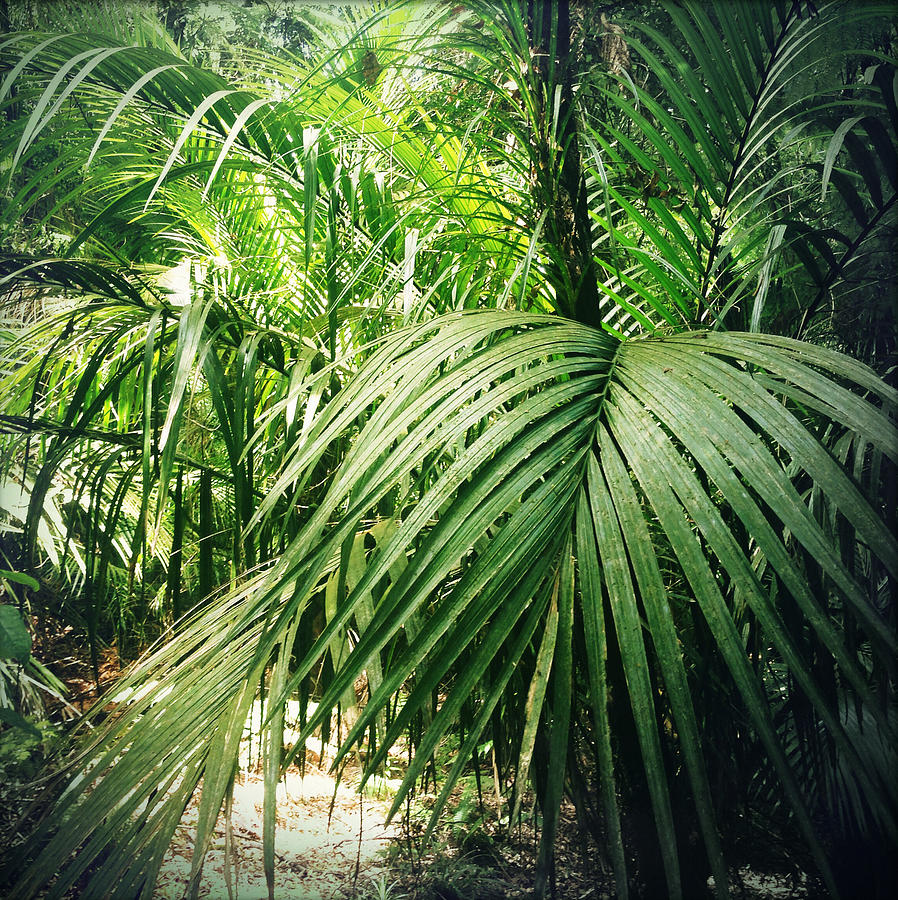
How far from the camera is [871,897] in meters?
0.50

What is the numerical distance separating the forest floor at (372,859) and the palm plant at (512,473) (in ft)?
0.45

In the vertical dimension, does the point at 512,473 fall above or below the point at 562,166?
below

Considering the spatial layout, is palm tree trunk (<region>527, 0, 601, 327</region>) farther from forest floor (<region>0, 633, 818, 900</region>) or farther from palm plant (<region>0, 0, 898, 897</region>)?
forest floor (<region>0, 633, 818, 900</region>)

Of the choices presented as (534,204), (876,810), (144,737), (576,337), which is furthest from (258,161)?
(876,810)

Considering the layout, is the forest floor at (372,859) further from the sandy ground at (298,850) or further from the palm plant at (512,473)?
the palm plant at (512,473)

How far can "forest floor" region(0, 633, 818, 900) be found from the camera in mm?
716

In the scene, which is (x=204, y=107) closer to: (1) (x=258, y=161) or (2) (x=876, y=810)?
(1) (x=258, y=161)

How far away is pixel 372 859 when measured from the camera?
1052mm

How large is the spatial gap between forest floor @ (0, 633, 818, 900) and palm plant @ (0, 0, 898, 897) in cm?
14

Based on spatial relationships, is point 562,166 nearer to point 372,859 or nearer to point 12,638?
point 12,638

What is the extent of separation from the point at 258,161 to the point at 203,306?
30 cm

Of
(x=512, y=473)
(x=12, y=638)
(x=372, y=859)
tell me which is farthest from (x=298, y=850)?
(x=512, y=473)

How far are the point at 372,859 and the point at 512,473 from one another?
3.13 feet

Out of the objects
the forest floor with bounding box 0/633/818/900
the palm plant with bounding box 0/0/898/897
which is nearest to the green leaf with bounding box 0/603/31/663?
the palm plant with bounding box 0/0/898/897
